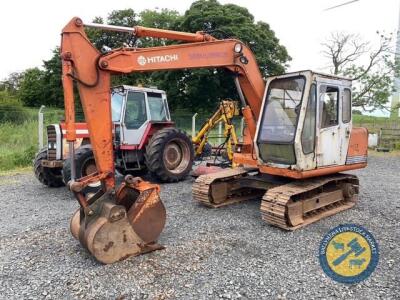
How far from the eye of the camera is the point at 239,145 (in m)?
6.37

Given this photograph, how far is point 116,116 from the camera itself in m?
7.68

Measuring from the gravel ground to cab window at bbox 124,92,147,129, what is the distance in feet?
8.13

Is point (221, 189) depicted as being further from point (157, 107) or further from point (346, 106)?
point (157, 107)

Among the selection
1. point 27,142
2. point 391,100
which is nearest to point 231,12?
point 391,100

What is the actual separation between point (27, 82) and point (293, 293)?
30.3m

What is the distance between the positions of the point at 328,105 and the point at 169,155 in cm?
383

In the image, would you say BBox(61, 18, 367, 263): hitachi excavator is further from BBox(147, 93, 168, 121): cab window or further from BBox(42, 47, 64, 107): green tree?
BBox(42, 47, 64, 107): green tree

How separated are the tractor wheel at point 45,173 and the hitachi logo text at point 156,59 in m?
4.00

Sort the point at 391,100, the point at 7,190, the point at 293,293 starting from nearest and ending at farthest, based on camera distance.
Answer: the point at 293,293 < the point at 7,190 < the point at 391,100

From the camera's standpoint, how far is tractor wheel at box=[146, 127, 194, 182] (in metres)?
7.55

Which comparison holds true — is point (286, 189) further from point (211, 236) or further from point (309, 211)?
point (211, 236)

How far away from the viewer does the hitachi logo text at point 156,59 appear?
4484mm

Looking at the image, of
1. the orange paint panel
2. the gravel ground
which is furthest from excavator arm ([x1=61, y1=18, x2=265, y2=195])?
the orange paint panel

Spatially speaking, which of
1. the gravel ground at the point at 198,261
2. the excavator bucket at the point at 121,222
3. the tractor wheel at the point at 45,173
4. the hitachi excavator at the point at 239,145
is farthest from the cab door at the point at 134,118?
the excavator bucket at the point at 121,222
